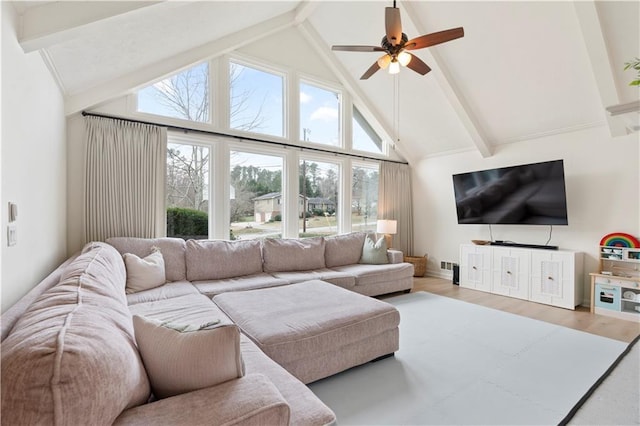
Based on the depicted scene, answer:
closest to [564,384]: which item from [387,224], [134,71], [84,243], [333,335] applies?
[333,335]

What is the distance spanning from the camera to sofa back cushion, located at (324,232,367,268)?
4.46 m

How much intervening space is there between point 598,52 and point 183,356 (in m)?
4.62

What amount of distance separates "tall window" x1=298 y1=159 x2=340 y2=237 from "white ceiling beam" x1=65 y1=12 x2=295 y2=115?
1.99 meters

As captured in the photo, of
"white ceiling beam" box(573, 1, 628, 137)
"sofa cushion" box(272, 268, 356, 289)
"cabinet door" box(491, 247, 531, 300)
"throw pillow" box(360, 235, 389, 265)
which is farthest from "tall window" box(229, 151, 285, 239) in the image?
"white ceiling beam" box(573, 1, 628, 137)

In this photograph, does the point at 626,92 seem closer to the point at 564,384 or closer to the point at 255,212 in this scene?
the point at 564,384

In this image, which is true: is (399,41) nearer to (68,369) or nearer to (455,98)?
(455,98)

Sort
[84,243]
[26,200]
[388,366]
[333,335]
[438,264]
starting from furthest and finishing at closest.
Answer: [438,264], [84,243], [388,366], [333,335], [26,200]

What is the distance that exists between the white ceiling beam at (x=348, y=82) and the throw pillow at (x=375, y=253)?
7.75 ft

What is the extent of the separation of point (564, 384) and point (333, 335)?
1.68 m

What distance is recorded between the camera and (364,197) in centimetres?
591

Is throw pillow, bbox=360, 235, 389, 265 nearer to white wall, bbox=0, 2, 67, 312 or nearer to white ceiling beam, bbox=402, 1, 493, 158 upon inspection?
white ceiling beam, bbox=402, 1, 493, 158

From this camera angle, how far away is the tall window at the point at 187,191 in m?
3.90

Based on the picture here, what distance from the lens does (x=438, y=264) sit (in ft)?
18.9

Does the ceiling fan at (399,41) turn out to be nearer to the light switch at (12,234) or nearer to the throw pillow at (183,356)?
the throw pillow at (183,356)
